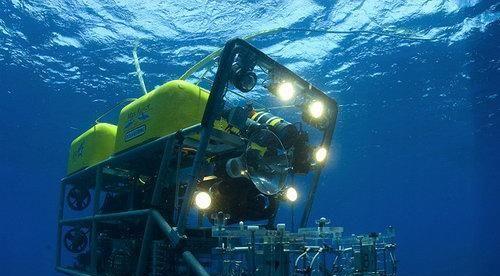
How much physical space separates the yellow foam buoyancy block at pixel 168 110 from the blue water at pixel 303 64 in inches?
330

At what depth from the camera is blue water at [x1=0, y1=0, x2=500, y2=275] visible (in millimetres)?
14742

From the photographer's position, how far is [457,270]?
65812mm

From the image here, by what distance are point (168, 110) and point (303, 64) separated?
13470 millimetres

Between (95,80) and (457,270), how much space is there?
68.2 metres

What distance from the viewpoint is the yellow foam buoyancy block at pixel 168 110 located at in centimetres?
634

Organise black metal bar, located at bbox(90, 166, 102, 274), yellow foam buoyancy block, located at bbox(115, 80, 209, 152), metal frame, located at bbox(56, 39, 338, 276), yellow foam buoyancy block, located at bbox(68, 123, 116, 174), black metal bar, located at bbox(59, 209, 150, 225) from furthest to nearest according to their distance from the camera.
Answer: yellow foam buoyancy block, located at bbox(68, 123, 116, 174) → black metal bar, located at bbox(90, 166, 102, 274) → yellow foam buoyancy block, located at bbox(115, 80, 209, 152) → black metal bar, located at bbox(59, 209, 150, 225) → metal frame, located at bbox(56, 39, 338, 276)

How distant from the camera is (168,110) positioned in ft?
20.9

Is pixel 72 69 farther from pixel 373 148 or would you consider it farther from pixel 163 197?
pixel 373 148

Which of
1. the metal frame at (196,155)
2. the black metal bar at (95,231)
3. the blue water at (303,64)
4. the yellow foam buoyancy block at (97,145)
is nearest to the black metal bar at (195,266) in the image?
the metal frame at (196,155)

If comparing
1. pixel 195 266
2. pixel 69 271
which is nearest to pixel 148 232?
pixel 195 266

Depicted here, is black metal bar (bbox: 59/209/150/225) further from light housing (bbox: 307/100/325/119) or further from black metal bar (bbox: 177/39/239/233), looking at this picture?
light housing (bbox: 307/100/325/119)

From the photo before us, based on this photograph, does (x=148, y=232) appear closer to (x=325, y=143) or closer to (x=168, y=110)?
(x=168, y=110)

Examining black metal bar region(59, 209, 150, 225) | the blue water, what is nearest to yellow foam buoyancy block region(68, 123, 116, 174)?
black metal bar region(59, 209, 150, 225)

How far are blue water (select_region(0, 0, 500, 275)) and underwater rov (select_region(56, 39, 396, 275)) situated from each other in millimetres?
8104
